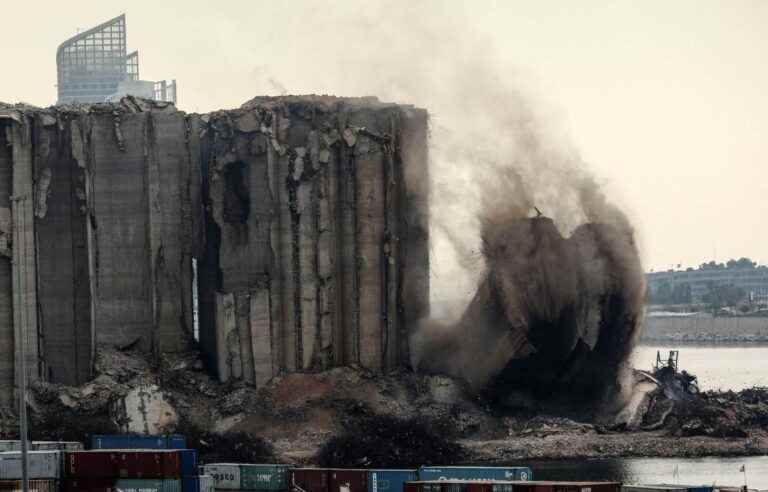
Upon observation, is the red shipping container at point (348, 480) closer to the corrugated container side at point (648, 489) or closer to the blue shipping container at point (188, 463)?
the blue shipping container at point (188, 463)

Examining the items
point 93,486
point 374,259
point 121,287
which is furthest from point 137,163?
point 93,486

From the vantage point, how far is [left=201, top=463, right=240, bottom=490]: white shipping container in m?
85.1

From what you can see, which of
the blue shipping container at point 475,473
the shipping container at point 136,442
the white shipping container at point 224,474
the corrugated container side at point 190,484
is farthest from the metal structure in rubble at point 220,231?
the corrugated container side at point 190,484

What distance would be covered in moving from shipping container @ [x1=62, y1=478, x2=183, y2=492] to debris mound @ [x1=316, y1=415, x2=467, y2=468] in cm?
2191

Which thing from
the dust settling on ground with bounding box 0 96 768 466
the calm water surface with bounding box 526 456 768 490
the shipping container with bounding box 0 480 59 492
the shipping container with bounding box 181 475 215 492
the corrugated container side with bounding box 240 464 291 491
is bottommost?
the calm water surface with bounding box 526 456 768 490

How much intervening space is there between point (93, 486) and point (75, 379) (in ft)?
108

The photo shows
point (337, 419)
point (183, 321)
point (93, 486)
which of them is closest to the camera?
point (93, 486)

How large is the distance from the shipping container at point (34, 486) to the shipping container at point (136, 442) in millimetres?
15288

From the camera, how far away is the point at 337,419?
105m

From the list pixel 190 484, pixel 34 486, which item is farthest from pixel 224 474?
pixel 34 486

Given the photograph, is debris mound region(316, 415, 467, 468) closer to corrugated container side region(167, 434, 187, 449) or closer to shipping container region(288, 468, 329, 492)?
corrugated container side region(167, 434, 187, 449)

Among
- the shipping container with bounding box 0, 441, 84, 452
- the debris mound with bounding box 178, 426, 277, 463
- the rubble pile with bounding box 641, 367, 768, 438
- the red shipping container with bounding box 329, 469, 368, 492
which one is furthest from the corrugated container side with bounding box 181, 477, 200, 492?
the rubble pile with bounding box 641, 367, 768, 438

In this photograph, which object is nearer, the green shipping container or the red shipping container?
the green shipping container

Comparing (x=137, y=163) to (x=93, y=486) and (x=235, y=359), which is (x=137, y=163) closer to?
(x=235, y=359)
